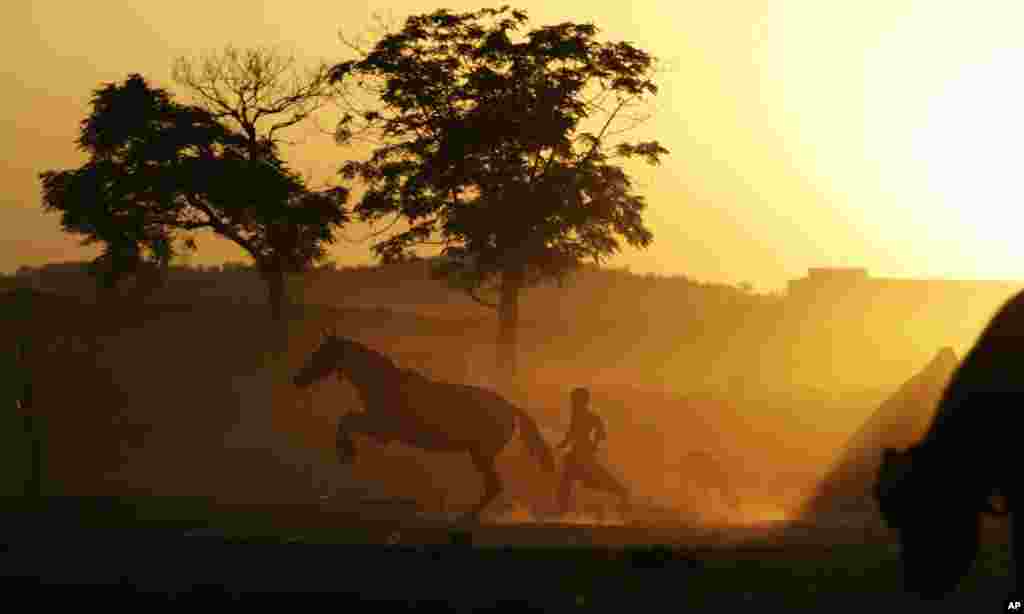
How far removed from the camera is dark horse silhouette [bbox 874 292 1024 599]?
9.15m

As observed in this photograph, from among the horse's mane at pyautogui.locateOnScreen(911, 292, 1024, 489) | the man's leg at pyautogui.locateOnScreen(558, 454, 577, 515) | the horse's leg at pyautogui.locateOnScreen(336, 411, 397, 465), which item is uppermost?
the horse's mane at pyautogui.locateOnScreen(911, 292, 1024, 489)

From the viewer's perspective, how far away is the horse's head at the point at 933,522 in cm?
912

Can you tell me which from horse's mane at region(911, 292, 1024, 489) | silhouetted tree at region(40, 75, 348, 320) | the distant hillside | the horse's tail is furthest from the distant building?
horse's mane at region(911, 292, 1024, 489)

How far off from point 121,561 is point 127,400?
1085 inches

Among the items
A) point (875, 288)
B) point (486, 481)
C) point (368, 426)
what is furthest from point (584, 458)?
Answer: point (875, 288)

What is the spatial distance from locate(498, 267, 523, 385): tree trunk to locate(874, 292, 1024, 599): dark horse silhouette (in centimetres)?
4415

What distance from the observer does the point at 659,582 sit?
1625cm

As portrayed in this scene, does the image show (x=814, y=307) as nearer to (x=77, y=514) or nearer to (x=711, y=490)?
(x=711, y=490)

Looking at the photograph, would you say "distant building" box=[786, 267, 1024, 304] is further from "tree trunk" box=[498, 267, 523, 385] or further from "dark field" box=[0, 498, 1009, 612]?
"dark field" box=[0, 498, 1009, 612]

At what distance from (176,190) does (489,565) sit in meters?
41.8

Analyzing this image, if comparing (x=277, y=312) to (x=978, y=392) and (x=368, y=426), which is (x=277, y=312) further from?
(x=978, y=392)

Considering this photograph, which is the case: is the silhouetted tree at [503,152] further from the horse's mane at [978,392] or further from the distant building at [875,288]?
the distant building at [875,288]

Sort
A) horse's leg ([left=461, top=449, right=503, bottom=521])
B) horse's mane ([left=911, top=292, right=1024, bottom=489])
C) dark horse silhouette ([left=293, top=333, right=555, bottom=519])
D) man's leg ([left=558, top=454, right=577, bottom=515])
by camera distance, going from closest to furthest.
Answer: horse's mane ([left=911, top=292, right=1024, bottom=489]), dark horse silhouette ([left=293, top=333, right=555, bottom=519]), horse's leg ([left=461, top=449, right=503, bottom=521]), man's leg ([left=558, top=454, right=577, bottom=515])

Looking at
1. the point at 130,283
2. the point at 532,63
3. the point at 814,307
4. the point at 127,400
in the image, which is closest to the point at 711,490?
the point at 127,400
